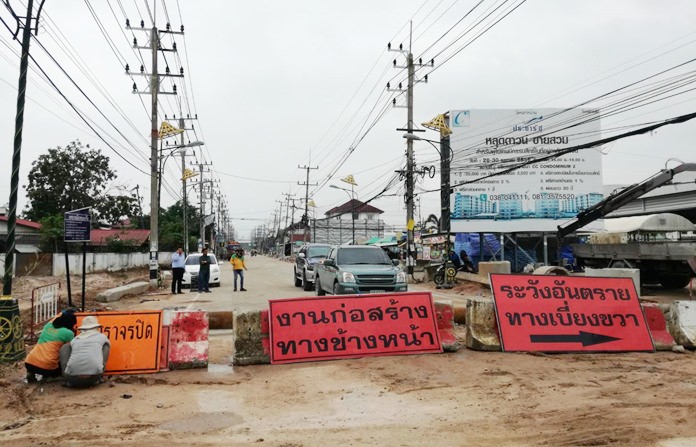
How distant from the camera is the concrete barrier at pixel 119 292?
18.9 meters

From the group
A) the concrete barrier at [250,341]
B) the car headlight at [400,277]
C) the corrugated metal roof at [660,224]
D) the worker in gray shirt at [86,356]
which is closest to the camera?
the worker in gray shirt at [86,356]

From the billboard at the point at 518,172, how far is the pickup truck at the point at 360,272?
1628cm

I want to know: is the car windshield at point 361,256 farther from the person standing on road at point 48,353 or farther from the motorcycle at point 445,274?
the motorcycle at point 445,274

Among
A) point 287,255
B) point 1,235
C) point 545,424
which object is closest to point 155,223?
point 1,235

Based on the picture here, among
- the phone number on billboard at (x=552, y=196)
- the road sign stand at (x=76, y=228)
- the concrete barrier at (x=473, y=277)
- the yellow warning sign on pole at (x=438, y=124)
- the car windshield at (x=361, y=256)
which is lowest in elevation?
the concrete barrier at (x=473, y=277)

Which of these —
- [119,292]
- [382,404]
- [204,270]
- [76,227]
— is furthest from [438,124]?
[382,404]

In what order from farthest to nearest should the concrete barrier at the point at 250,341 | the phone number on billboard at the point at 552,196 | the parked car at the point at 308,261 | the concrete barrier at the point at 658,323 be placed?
the phone number on billboard at the point at 552,196 → the parked car at the point at 308,261 → the concrete barrier at the point at 658,323 → the concrete barrier at the point at 250,341

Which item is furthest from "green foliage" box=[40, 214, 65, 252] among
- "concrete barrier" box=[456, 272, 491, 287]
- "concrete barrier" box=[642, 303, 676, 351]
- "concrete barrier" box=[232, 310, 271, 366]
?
"concrete barrier" box=[642, 303, 676, 351]

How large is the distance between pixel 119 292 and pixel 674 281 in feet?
68.3

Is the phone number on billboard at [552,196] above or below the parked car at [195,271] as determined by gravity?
above

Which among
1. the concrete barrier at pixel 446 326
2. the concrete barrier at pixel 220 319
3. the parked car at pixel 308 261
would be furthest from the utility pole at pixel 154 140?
the concrete barrier at pixel 446 326

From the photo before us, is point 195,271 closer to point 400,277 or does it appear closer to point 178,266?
point 178,266

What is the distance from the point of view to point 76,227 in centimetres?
1334

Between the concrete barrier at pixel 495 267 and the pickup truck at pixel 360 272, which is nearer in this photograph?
the pickup truck at pixel 360 272
